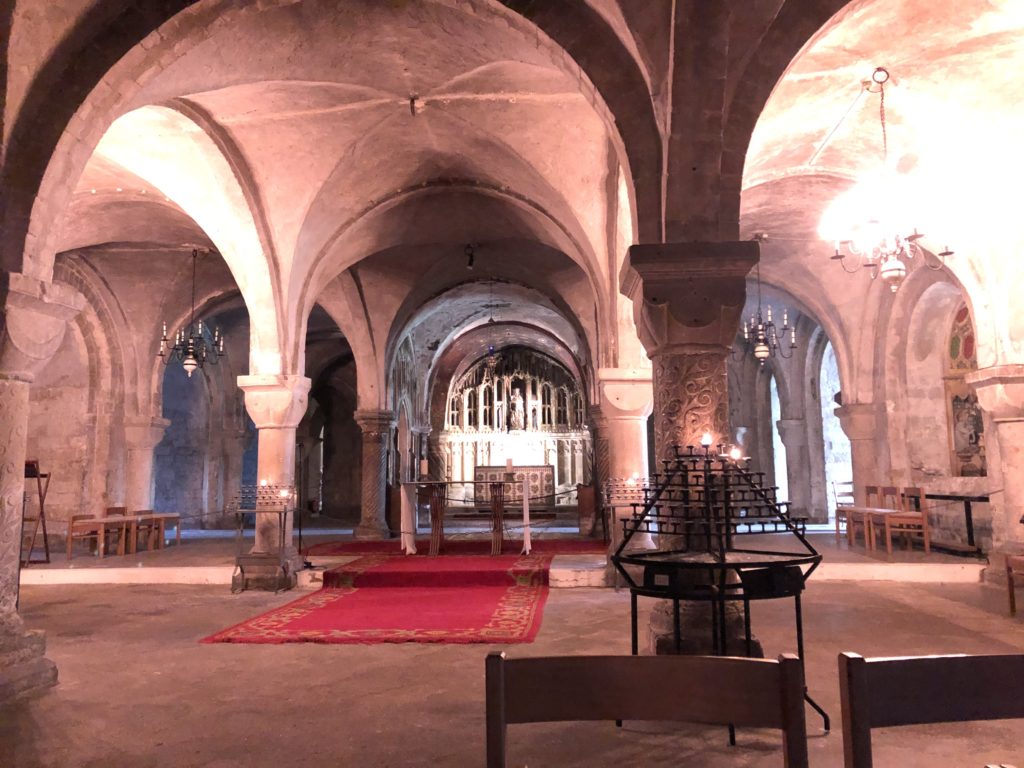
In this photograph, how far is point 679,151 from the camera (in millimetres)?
4418

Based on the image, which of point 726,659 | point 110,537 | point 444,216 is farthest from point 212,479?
point 726,659

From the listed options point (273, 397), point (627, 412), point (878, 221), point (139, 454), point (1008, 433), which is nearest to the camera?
point (878, 221)

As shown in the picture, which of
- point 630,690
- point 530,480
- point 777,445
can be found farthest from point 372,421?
point 630,690

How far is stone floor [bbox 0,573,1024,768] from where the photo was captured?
3150 millimetres

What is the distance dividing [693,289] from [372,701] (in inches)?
119

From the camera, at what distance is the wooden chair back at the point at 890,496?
10.6m

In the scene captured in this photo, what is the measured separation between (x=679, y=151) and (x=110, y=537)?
1095 cm

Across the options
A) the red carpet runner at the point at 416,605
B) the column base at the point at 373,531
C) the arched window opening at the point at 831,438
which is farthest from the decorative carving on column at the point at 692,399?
the arched window opening at the point at 831,438

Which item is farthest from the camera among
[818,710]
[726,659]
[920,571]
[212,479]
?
[212,479]

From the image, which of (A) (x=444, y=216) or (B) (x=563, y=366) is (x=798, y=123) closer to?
(A) (x=444, y=216)

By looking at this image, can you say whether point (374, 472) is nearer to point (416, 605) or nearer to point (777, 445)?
→ point (416, 605)

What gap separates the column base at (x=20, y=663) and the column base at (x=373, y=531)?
820 cm

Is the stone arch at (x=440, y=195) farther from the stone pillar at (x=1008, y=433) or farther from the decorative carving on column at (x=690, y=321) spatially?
the stone pillar at (x=1008, y=433)

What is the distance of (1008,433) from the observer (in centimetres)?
757
